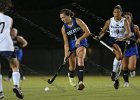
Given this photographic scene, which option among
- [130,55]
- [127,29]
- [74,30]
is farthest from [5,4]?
[130,55]

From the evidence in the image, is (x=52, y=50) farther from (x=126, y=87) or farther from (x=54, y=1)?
(x=126, y=87)

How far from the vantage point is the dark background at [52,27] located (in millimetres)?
21000

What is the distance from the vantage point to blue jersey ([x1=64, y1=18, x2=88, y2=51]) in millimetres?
12152

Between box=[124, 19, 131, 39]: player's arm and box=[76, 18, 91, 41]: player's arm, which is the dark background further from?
box=[76, 18, 91, 41]: player's arm

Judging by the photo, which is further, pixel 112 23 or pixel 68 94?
pixel 112 23

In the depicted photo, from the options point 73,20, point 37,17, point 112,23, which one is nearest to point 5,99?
point 73,20

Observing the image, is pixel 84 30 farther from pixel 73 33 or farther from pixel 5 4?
pixel 5 4

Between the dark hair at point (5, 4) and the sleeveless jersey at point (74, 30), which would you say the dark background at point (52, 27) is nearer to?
the sleeveless jersey at point (74, 30)

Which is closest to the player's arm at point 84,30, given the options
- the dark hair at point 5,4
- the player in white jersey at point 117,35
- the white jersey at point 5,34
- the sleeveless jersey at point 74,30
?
the sleeveless jersey at point 74,30

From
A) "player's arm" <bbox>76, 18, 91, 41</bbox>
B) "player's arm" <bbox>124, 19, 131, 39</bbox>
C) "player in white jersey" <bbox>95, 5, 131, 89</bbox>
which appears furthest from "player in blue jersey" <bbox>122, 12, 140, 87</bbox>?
"player's arm" <bbox>76, 18, 91, 41</bbox>

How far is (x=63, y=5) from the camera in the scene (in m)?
23.0

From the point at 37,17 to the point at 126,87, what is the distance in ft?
33.2

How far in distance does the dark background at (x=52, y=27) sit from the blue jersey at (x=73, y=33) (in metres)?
7.97

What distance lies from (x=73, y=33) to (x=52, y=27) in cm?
1010
